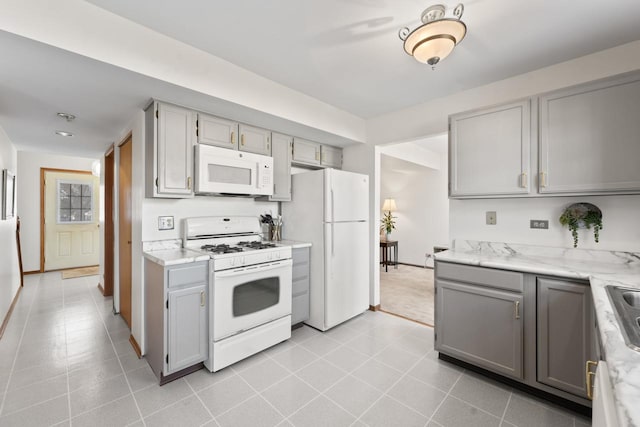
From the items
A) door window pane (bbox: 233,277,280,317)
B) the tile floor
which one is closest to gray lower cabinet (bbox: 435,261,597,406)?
the tile floor

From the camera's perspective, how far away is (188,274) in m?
2.12

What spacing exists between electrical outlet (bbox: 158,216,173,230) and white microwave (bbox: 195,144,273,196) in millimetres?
419

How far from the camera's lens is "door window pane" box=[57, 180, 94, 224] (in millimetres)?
5641

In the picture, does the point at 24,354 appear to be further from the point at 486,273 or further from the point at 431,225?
the point at 431,225

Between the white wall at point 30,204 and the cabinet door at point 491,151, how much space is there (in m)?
6.91

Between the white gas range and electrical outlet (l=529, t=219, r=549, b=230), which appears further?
electrical outlet (l=529, t=219, r=549, b=230)

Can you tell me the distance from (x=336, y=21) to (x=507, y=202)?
6.88 feet

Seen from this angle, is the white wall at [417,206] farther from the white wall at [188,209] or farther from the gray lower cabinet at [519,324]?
the gray lower cabinet at [519,324]

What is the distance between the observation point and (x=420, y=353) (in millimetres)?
2531

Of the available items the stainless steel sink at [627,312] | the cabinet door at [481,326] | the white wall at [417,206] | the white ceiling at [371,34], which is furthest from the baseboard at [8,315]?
the white wall at [417,206]

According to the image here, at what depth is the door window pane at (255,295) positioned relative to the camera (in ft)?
7.68

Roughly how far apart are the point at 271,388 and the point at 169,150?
202 cm

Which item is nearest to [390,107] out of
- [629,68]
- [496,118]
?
[496,118]

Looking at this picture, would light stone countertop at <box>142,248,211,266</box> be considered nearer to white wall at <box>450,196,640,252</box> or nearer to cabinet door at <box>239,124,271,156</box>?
cabinet door at <box>239,124,271,156</box>
